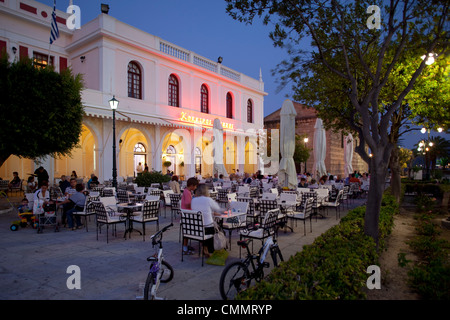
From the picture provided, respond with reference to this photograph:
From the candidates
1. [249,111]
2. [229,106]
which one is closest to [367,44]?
[229,106]

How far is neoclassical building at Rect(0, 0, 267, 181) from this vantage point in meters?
16.6

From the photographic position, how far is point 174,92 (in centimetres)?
2188

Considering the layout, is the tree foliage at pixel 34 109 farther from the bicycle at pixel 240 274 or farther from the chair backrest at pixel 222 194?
the bicycle at pixel 240 274

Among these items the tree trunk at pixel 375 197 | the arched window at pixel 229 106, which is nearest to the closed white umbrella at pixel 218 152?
the arched window at pixel 229 106

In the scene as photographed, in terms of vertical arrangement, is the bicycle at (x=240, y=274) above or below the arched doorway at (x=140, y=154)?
below

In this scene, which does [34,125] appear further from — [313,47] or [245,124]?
[245,124]

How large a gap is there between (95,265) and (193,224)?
183 cm

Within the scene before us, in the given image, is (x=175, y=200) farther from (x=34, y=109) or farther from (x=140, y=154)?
(x=140, y=154)

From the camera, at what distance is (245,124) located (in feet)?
94.6

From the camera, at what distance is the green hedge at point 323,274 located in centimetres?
260

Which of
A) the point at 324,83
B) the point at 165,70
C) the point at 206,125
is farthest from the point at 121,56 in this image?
the point at 324,83

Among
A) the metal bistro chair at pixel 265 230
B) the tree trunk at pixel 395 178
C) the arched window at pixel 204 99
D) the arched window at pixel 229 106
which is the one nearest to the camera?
the metal bistro chair at pixel 265 230

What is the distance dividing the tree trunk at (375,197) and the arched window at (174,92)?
1866cm
